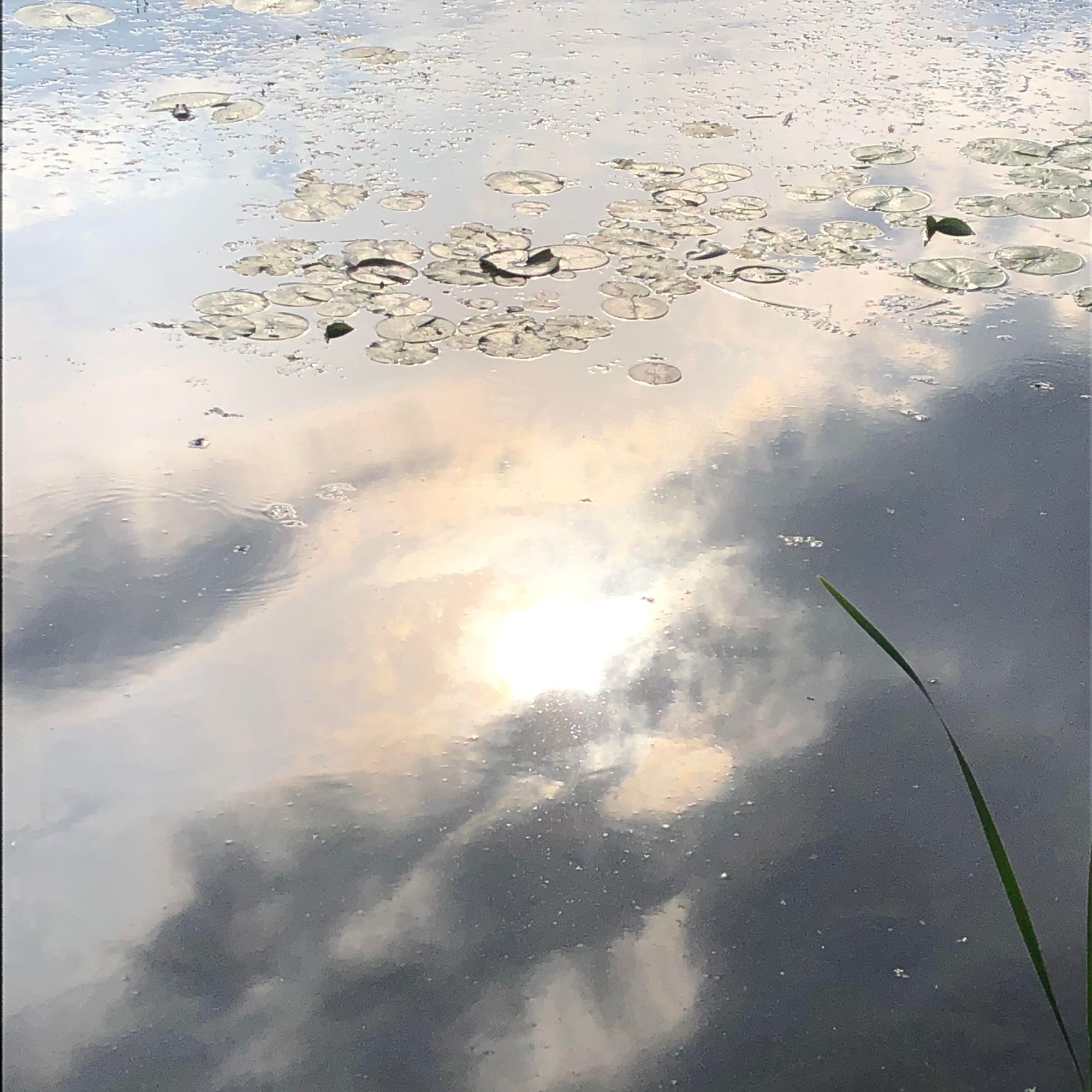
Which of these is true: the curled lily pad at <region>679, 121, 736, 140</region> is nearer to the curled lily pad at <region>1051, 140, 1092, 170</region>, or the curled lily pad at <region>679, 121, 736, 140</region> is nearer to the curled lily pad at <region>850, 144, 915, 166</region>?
the curled lily pad at <region>850, 144, 915, 166</region>

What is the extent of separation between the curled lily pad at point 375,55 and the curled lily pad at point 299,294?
177 centimetres

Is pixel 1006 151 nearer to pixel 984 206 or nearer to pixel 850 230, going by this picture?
pixel 984 206

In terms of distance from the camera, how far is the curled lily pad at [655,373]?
258 cm

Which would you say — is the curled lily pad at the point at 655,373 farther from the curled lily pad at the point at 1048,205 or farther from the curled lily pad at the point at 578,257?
the curled lily pad at the point at 1048,205

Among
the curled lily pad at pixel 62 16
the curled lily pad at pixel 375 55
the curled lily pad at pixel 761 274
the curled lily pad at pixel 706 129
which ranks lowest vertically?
the curled lily pad at pixel 761 274

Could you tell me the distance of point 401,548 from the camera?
6.93ft

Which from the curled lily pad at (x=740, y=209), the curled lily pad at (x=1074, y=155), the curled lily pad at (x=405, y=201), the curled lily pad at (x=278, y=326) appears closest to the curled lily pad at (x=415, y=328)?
the curled lily pad at (x=278, y=326)

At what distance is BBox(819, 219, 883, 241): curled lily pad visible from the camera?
10.3 ft

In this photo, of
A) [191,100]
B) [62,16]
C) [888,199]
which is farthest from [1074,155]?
[62,16]

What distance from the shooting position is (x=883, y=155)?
11.9 ft

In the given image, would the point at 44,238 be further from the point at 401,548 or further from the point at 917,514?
the point at 917,514

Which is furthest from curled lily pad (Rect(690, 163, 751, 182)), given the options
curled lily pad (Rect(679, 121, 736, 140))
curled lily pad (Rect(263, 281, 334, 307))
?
curled lily pad (Rect(263, 281, 334, 307))

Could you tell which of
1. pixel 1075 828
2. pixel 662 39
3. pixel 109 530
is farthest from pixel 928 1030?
pixel 662 39

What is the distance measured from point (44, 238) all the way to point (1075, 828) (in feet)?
8.86
